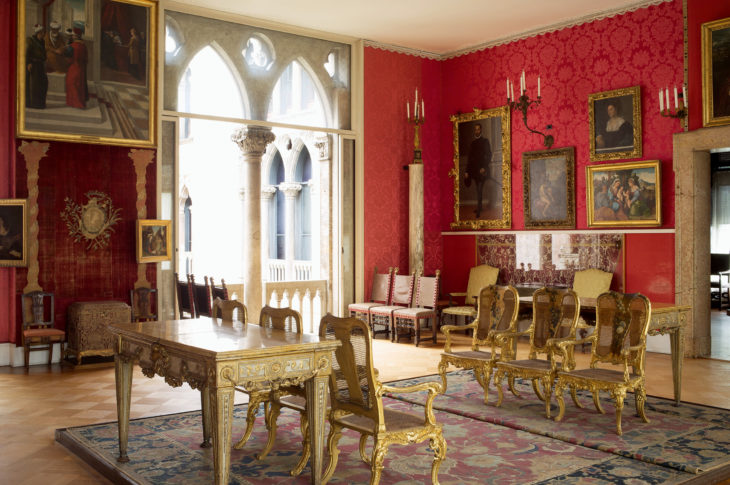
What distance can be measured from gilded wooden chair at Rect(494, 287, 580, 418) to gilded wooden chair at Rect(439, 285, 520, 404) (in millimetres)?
96

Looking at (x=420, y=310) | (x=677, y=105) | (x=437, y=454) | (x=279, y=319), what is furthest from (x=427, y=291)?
(x=437, y=454)

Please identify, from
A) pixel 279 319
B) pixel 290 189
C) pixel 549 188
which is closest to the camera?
pixel 279 319

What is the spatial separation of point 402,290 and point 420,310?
2.62 feet

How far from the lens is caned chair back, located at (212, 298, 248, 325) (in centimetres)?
543

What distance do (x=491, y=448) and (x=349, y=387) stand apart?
144cm

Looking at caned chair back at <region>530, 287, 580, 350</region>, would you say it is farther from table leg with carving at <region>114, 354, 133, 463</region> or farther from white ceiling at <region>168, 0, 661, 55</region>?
white ceiling at <region>168, 0, 661, 55</region>

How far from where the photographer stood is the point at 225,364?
12.4 ft

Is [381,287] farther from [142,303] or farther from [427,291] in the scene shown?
[142,303]

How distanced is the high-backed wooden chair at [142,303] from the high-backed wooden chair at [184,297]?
1.20 feet

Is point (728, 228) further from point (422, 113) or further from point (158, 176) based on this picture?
point (158, 176)

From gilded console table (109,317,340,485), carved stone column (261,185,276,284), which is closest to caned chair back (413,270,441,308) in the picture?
gilded console table (109,317,340,485)

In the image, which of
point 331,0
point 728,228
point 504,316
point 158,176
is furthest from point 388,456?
point 728,228

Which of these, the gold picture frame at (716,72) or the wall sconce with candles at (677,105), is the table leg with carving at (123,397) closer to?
the wall sconce with candles at (677,105)

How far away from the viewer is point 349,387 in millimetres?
4355
